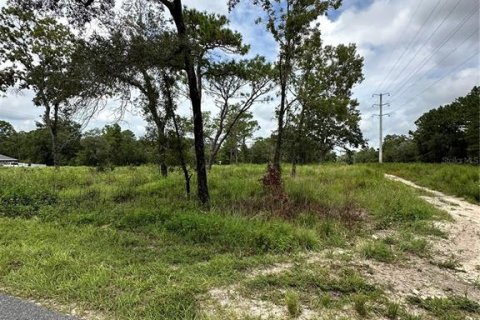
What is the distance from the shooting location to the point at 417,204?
310 inches

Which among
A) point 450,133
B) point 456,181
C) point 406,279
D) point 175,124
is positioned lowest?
point 406,279

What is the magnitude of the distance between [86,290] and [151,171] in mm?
9986

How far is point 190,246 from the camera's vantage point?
489cm

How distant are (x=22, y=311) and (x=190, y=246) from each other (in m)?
2.40

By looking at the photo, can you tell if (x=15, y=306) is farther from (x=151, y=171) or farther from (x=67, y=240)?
(x=151, y=171)

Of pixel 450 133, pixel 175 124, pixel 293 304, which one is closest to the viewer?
pixel 293 304

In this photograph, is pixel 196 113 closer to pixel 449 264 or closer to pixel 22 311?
pixel 22 311

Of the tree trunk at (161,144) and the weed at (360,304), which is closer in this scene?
the weed at (360,304)

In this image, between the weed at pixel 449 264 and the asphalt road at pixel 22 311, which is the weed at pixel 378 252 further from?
the asphalt road at pixel 22 311

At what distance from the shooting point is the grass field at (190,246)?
3125 mm

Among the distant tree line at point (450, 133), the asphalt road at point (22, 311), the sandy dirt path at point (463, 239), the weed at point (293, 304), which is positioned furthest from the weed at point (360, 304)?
the distant tree line at point (450, 133)

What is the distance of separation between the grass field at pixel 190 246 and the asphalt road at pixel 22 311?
0.17m

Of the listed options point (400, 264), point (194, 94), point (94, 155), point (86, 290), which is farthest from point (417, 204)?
point (94, 155)

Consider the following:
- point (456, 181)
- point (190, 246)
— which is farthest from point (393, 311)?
point (456, 181)
